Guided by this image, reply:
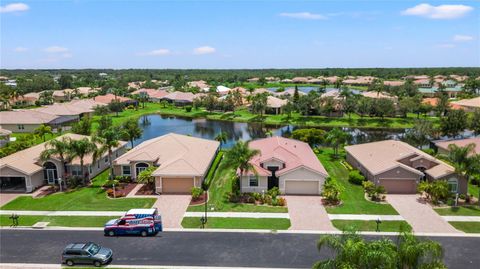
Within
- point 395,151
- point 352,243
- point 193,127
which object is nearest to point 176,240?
point 352,243

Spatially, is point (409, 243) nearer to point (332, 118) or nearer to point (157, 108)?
point (332, 118)

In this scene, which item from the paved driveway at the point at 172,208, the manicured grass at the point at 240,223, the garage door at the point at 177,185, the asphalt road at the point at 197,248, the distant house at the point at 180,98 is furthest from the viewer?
the distant house at the point at 180,98

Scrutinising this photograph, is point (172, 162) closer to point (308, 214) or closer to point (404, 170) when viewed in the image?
point (308, 214)

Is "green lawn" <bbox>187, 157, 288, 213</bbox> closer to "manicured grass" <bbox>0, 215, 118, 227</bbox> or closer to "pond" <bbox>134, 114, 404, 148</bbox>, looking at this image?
"manicured grass" <bbox>0, 215, 118, 227</bbox>

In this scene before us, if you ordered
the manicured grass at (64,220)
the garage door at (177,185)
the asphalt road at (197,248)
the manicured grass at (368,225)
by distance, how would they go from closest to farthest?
the asphalt road at (197,248) → the manicured grass at (368,225) → the manicured grass at (64,220) → the garage door at (177,185)

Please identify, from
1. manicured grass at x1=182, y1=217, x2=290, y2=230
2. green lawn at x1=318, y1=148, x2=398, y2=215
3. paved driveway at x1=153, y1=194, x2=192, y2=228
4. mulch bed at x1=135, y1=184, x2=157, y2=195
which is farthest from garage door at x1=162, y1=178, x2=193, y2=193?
green lawn at x1=318, y1=148, x2=398, y2=215

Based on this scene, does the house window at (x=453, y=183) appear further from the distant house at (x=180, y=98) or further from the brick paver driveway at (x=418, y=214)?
the distant house at (x=180, y=98)

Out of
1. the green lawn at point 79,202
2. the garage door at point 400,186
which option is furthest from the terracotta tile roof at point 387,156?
the green lawn at point 79,202
